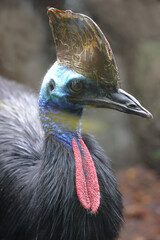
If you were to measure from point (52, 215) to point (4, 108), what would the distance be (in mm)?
654

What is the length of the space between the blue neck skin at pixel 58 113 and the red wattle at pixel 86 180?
0.12ft

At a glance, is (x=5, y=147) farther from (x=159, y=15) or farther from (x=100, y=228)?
(x=159, y=15)

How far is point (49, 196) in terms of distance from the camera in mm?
1334

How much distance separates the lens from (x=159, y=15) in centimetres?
161

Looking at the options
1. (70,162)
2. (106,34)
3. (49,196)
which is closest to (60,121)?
(70,162)

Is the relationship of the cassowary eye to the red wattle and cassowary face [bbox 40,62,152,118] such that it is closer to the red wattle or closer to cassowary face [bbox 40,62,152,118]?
cassowary face [bbox 40,62,152,118]

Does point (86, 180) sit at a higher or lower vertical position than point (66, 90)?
lower

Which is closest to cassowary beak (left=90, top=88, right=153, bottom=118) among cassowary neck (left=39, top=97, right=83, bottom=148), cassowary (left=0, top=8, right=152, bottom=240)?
cassowary (left=0, top=8, right=152, bottom=240)

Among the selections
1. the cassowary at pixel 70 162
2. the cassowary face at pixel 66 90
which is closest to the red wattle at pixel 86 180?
the cassowary at pixel 70 162

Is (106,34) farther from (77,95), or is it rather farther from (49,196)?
(49,196)

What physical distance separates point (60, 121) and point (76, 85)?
15 cm

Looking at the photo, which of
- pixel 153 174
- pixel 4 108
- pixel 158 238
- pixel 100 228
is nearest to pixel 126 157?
pixel 153 174

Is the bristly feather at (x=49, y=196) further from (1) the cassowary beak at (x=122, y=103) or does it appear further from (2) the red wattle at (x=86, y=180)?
(1) the cassowary beak at (x=122, y=103)

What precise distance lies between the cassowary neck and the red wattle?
1.2 inches
